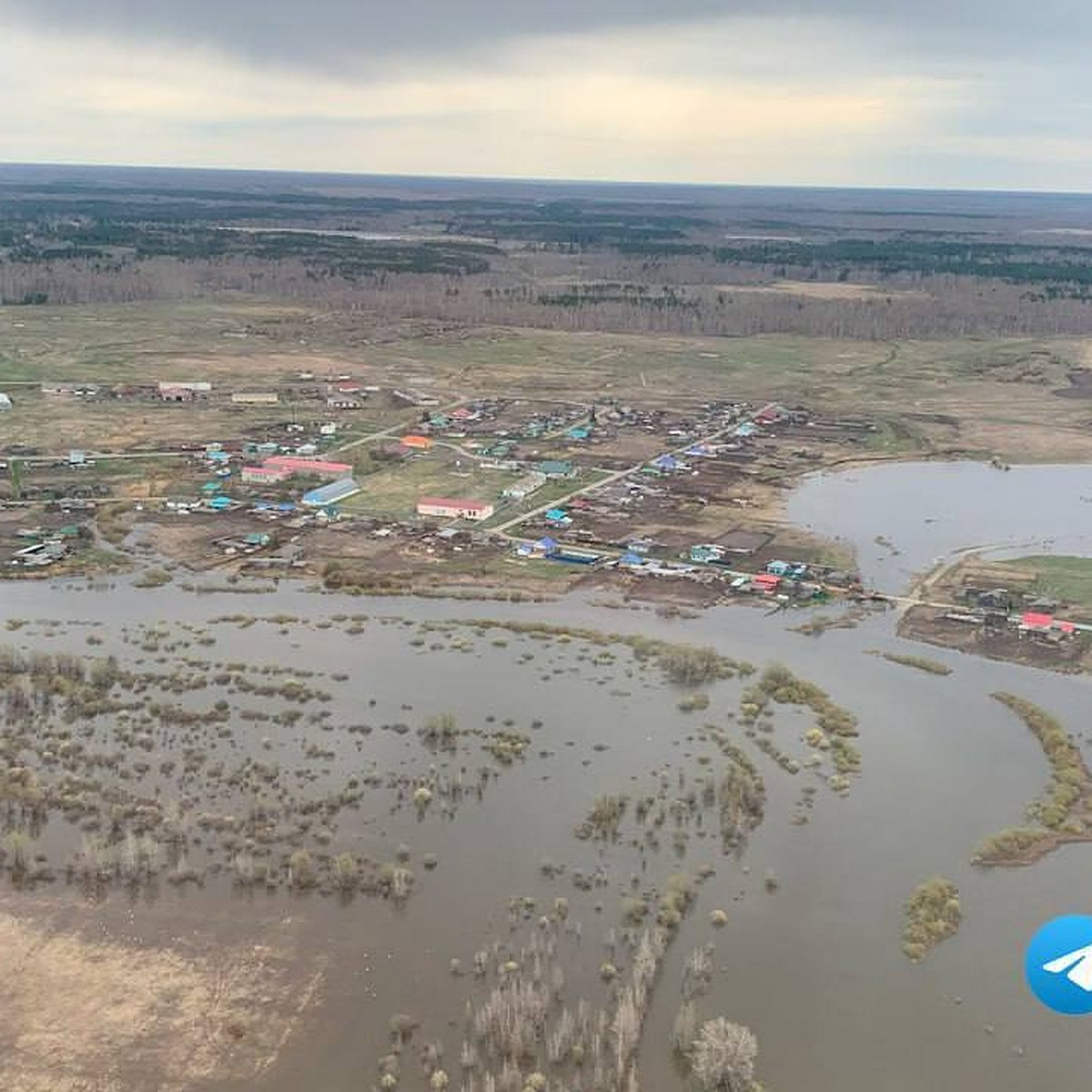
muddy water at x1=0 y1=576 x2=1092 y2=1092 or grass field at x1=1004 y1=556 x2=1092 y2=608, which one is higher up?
grass field at x1=1004 y1=556 x2=1092 y2=608

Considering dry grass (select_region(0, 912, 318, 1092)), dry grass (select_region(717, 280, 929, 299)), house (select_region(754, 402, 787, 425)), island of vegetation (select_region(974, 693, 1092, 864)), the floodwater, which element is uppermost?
dry grass (select_region(717, 280, 929, 299))

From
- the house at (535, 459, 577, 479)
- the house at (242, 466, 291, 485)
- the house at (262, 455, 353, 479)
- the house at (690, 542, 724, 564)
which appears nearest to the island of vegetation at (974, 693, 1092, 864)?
the house at (690, 542, 724, 564)

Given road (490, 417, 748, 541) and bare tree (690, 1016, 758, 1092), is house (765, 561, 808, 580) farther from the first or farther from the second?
bare tree (690, 1016, 758, 1092)

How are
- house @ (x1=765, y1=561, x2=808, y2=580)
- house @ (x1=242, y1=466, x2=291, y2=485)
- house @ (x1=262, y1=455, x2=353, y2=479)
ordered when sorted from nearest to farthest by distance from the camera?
house @ (x1=765, y1=561, x2=808, y2=580) < house @ (x1=242, y1=466, x2=291, y2=485) < house @ (x1=262, y1=455, x2=353, y2=479)

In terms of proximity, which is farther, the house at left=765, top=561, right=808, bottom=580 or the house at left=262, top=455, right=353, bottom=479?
the house at left=262, top=455, right=353, bottom=479

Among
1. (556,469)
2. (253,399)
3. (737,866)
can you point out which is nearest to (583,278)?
(253,399)

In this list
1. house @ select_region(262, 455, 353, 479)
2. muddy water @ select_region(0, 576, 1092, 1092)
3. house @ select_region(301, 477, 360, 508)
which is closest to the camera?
muddy water @ select_region(0, 576, 1092, 1092)

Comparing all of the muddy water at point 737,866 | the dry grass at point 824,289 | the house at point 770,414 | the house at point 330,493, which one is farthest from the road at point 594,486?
the dry grass at point 824,289
